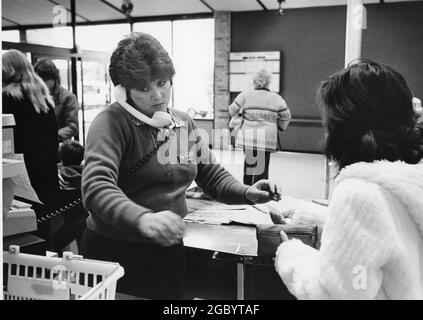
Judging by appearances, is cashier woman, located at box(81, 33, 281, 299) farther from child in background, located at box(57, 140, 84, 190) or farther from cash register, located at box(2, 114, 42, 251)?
child in background, located at box(57, 140, 84, 190)

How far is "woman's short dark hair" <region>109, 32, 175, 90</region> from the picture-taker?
4.04 ft

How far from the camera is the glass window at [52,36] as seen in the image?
5.38 metres

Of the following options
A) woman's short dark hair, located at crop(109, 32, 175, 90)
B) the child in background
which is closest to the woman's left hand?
woman's short dark hair, located at crop(109, 32, 175, 90)

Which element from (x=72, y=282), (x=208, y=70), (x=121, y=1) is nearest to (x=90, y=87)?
(x=121, y=1)

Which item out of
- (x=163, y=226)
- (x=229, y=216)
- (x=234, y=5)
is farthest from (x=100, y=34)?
(x=163, y=226)

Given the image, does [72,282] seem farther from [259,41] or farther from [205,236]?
[259,41]

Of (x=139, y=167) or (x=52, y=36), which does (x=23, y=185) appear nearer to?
(x=139, y=167)

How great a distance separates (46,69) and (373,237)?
293cm

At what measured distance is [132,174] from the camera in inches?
49.6

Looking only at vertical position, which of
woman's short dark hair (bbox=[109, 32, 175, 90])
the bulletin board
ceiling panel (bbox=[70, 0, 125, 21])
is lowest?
woman's short dark hair (bbox=[109, 32, 175, 90])

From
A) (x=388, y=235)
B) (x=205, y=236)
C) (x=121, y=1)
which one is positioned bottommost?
(x=205, y=236)

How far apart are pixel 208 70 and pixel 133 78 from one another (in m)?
7.69

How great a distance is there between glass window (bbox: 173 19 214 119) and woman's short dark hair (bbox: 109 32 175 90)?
730 centimetres

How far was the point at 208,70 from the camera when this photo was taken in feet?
28.8
